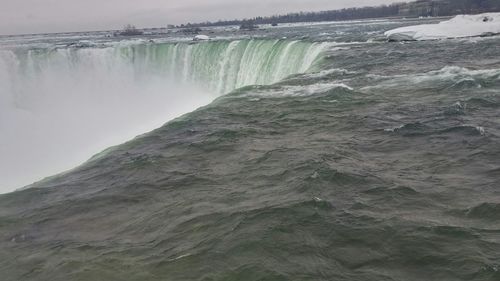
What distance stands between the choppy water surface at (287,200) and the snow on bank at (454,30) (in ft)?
59.7

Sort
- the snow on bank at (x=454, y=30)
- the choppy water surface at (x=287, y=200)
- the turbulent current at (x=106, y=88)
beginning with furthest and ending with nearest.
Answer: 1. the snow on bank at (x=454, y=30)
2. the turbulent current at (x=106, y=88)
3. the choppy water surface at (x=287, y=200)

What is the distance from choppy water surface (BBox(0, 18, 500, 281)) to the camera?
5641mm

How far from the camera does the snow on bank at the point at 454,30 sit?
96.6ft

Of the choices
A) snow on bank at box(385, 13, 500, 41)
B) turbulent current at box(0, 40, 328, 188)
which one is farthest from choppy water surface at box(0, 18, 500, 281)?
snow on bank at box(385, 13, 500, 41)

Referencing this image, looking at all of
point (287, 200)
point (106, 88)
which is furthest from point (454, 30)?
point (287, 200)

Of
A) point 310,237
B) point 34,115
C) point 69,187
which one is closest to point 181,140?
point 69,187

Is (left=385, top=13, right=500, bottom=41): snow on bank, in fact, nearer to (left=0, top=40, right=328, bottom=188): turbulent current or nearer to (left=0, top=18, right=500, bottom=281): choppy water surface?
(left=0, top=40, right=328, bottom=188): turbulent current

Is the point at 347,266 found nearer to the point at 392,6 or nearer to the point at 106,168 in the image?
the point at 106,168

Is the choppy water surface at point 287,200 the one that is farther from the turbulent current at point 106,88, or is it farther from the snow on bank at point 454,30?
the snow on bank at point 454,30

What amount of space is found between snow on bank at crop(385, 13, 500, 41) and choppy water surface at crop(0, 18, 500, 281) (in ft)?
59.7

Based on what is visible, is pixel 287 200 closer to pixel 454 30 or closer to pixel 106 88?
pixel 454 30

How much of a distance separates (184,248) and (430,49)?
2134 centimetres

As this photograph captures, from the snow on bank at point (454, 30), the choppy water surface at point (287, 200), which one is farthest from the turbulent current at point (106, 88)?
the choppy water surface at point (287, 200)

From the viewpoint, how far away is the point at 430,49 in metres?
24.0
